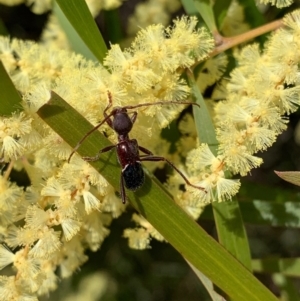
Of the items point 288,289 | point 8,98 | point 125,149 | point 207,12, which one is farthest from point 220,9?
point 288,289

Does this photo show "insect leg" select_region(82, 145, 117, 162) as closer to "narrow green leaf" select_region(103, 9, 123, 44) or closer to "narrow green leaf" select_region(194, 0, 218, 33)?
"narrow green leaf" select_region(194, 0, 218, 33)

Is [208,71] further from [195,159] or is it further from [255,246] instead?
[255,246]

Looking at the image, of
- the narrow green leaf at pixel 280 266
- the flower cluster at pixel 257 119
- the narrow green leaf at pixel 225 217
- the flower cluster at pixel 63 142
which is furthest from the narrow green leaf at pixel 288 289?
the flower cluster at pixel 63 142

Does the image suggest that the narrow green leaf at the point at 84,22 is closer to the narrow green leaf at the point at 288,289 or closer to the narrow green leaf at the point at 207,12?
the narrow green leaf at the point at 207,12

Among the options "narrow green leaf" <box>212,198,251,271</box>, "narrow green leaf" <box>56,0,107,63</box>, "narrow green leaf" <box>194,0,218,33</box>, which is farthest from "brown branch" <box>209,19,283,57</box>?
"narrow green leaf" <box>212,198,251,271</box>

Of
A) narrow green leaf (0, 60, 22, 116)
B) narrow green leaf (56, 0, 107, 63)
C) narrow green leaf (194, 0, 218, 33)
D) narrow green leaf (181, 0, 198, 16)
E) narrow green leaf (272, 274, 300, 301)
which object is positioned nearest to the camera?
narrow green leaf (0, 60, 22, 116)

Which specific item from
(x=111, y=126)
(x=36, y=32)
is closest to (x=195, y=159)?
(x=111, y=126)
